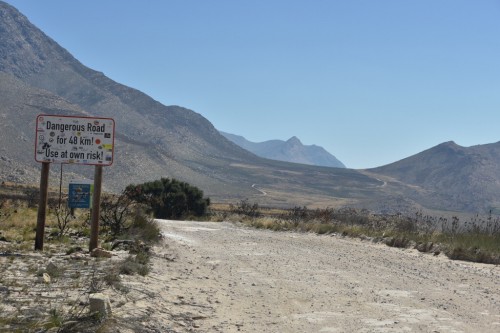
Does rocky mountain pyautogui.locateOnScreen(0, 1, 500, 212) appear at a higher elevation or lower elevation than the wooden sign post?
higher

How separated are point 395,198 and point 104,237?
118021 mm

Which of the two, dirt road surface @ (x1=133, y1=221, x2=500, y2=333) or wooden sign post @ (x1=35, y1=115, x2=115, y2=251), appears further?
wooden sign post @ (x1=35, y1=115, x2=115, y2=251)

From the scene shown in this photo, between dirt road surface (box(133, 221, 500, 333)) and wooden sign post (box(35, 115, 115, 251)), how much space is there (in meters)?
2.24

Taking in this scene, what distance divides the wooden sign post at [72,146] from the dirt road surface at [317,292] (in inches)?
88.3

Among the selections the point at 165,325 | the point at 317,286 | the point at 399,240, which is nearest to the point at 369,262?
the point at 317,286

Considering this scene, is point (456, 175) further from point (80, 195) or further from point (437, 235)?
point (80, 195)

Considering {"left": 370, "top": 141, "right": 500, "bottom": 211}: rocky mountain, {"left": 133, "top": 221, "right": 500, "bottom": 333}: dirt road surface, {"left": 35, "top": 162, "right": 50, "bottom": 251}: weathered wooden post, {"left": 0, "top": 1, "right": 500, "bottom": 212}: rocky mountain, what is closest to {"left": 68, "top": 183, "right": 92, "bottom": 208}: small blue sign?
{"left": 133, "top": 221, "right": 500, "bottom": 333}: dirt road surface

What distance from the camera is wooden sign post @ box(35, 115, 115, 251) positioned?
39.0ft

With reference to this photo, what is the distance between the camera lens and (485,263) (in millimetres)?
16156

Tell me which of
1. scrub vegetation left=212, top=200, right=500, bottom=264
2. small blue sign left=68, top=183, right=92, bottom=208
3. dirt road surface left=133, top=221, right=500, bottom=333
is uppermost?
small blue sign left=68, top=183, right=92, bottom=208

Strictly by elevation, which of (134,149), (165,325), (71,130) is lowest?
(165,325)

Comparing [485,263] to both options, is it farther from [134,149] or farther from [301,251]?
[134,149]

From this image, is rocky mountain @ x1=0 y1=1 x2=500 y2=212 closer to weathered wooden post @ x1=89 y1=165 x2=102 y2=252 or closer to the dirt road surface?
the dirt road surface

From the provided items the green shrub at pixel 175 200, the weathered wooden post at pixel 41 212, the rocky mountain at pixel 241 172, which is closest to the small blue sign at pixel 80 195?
the weathered wooden post at pixel 41 212
